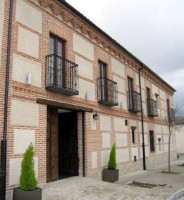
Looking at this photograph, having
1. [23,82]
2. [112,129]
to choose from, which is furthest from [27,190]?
[112,129]

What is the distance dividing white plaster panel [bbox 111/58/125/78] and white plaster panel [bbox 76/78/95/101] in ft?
8.00

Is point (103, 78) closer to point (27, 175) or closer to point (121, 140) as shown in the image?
point (121, 140)

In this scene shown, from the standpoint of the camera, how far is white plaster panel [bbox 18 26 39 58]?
6633 mm

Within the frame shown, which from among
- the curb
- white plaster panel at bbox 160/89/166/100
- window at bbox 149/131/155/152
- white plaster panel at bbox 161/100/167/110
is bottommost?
the curb

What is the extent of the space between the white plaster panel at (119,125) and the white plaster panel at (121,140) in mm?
292

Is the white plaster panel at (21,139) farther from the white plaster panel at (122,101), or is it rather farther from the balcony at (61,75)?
the white plaster panel at (122,101)

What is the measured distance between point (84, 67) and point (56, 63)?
1.61 m

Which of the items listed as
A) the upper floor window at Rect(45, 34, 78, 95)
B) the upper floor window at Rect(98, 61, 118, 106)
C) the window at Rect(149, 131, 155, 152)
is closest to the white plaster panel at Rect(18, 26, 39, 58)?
the upper floor window at Rect(45, 34, 78, 95)

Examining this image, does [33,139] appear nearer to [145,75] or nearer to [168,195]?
[168,195]

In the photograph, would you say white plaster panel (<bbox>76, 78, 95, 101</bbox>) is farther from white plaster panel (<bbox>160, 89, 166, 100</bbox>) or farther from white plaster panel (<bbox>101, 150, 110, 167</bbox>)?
white plaster panel (<bbox>160, 89, 166, 100</bbox>)

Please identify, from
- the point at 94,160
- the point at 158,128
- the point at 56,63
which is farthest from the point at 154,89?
the point at 56,63

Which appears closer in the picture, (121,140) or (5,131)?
(5,131)

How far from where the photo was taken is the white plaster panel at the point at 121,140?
→ 10.7m

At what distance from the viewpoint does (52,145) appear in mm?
7609
